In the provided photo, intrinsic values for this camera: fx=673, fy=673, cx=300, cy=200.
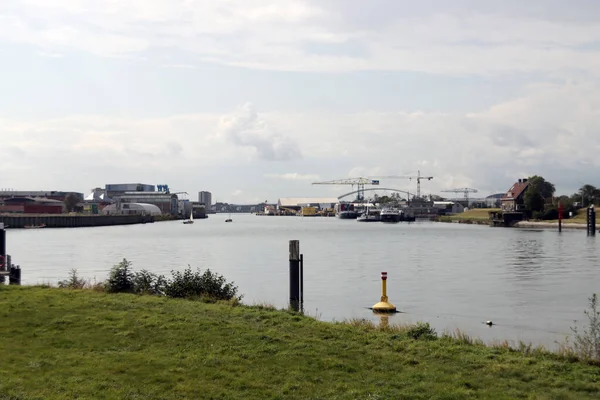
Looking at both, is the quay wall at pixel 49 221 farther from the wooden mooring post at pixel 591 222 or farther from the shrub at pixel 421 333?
the shrub at pixel 421 333

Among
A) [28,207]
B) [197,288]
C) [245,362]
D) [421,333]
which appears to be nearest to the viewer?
[245,362]

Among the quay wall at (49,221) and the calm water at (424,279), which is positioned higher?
the quay wall at (49,221)

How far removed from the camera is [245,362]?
39.1 ft

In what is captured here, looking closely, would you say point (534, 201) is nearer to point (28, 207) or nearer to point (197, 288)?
point (28, 207)

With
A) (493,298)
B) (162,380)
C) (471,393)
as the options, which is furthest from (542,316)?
(162,380)

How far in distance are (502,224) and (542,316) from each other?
13836 centimetres

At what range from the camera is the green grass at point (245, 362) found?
10.2 metres

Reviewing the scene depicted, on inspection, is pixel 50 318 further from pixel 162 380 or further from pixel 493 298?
pixel 493 298

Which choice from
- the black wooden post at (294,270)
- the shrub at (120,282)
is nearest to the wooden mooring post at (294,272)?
the black wooden post at (294,270)

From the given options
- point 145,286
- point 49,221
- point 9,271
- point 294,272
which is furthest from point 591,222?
point 49,221

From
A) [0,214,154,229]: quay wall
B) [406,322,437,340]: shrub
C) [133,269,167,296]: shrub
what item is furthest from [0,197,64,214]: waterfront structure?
[406,322,437,340]: shrub

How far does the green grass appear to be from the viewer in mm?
10250

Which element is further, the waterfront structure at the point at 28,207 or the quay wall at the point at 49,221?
the waterfront structure at the point at 28,207

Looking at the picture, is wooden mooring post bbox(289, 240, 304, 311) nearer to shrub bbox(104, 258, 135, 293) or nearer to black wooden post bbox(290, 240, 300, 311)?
black wooden post bbox(290, 240, 300, 311)
